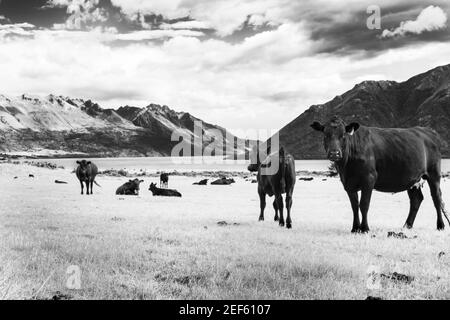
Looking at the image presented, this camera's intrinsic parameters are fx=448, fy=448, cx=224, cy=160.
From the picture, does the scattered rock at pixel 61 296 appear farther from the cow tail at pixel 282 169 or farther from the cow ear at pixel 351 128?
the cow tail at pixel 282 169

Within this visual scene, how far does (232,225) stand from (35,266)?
8256 mm

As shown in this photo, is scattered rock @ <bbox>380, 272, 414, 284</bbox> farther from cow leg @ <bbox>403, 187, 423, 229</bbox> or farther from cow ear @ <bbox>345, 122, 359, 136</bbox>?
cow leg @ <bbox>403, 187, 423, 229</bbox>

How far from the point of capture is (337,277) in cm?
756

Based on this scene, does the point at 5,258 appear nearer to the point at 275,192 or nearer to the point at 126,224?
the point at 126,224

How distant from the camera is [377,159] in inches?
541

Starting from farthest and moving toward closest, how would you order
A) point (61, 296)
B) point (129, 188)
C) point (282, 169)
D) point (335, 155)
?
point (129, 188)
point (282, 169)
point (335, 155)
point (61, 296)

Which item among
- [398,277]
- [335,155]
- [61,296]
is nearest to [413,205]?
[335,155]

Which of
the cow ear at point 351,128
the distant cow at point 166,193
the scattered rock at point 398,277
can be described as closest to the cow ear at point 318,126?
the cow ear at point 351,128

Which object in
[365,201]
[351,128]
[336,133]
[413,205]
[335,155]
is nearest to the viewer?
[335,155]

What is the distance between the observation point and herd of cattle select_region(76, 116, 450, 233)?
12.7 meters

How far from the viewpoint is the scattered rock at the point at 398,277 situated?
7.35 meters

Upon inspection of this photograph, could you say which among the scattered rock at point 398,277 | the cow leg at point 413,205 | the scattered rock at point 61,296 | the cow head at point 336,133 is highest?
the cow head at point 336,133

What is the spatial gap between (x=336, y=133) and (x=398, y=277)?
5567 mm

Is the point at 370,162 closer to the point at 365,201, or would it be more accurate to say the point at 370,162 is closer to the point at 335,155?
the point at 365,201
